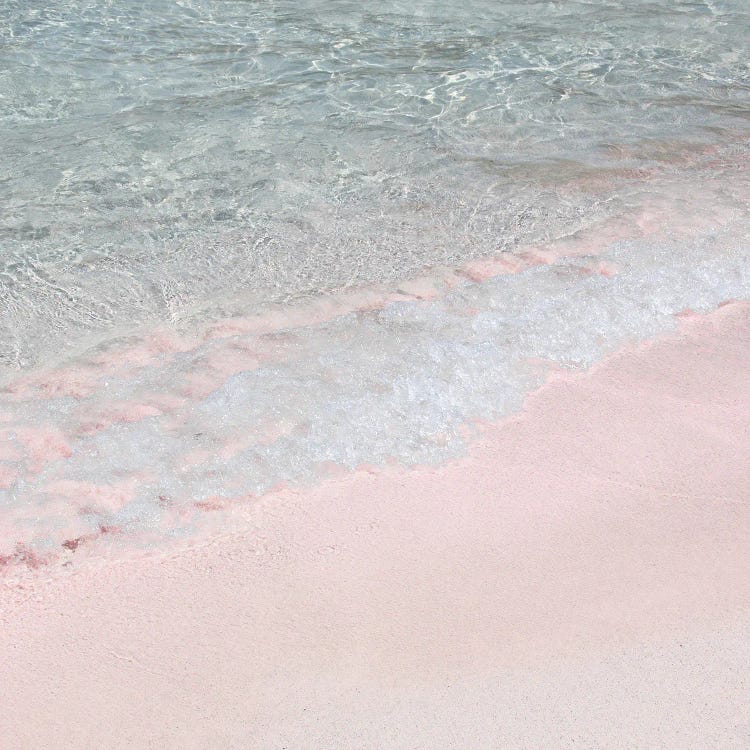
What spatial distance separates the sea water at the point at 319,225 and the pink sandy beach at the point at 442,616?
0.76 feet

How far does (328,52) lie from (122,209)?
9.07ft

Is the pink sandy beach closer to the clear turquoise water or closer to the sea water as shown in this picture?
the sea water

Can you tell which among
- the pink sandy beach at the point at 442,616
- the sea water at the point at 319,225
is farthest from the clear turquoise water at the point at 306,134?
the pink sandy beach at the point at 442,616

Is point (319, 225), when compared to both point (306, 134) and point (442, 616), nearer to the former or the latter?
point (306, 134)

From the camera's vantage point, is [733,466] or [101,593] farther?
[733,466]

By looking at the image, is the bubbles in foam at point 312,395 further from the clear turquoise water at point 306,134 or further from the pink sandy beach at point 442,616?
the clear turquoise water at point 306,134

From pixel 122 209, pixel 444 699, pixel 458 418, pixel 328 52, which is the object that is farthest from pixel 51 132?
pixel 444 699

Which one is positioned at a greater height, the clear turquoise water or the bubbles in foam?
the clear turquoise water

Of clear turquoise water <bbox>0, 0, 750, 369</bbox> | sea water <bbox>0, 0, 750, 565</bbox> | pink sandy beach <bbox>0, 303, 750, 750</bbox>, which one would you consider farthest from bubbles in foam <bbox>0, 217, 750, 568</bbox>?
clear turquoise water <bbox>0, 0, 750, 369</bbox>

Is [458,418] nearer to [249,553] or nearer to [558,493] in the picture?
[558,493]

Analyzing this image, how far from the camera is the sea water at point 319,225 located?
3334 mm

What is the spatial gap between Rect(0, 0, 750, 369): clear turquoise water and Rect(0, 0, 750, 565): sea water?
23 millimetres

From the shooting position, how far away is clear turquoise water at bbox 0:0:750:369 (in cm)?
456

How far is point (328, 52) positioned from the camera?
7.07 m
